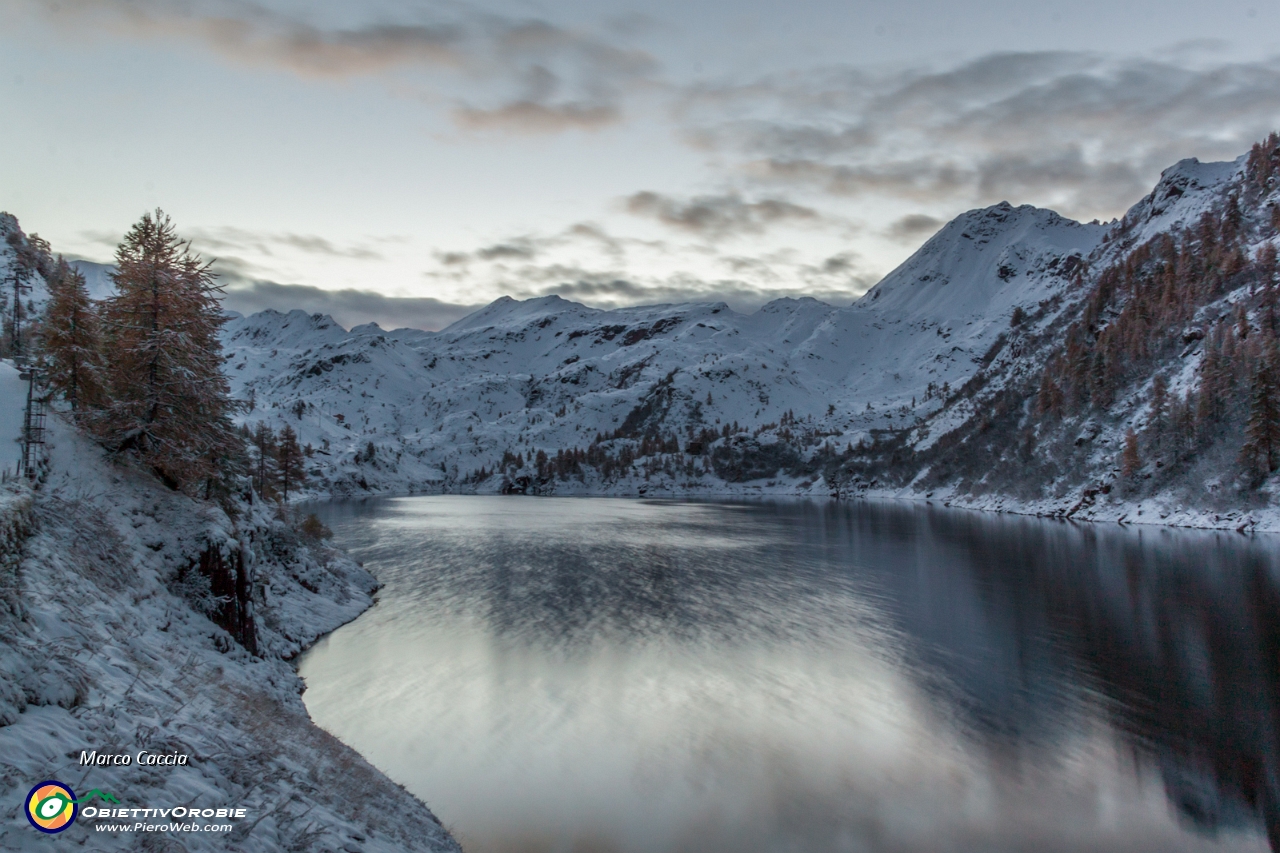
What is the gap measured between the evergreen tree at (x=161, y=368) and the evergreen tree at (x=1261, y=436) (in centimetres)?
10369

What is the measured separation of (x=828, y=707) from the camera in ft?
86.6

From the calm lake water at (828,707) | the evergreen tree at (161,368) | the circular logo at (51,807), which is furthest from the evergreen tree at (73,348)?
the circular logo at (51,807)

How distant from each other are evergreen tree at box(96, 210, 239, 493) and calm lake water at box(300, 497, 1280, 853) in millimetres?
11101

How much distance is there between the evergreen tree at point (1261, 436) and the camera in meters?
77.1

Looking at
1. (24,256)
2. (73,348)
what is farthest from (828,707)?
(24,256)

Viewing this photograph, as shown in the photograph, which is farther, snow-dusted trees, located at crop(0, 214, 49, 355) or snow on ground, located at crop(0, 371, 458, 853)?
snow-dusted trees, located at crop(0, 214, 49, 355)

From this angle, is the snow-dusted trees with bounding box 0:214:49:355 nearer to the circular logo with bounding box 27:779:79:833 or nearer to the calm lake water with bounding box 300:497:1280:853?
the calm lake water with bounding box 300:497:1280:853

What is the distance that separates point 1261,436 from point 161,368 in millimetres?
105735

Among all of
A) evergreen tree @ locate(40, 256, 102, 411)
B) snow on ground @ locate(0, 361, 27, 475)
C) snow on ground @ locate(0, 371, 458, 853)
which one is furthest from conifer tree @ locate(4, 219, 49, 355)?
snow on ground @ locate(0, 371, 458, 853)

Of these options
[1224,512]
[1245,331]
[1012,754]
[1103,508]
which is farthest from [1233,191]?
[1012,754]

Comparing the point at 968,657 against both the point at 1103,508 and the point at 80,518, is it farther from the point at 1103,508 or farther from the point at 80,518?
the point at 1103,508

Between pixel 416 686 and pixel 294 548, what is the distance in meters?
17.0

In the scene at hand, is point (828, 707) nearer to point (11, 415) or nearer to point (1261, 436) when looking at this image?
point (11, 415)

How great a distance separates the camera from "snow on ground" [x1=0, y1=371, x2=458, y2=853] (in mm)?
9391
